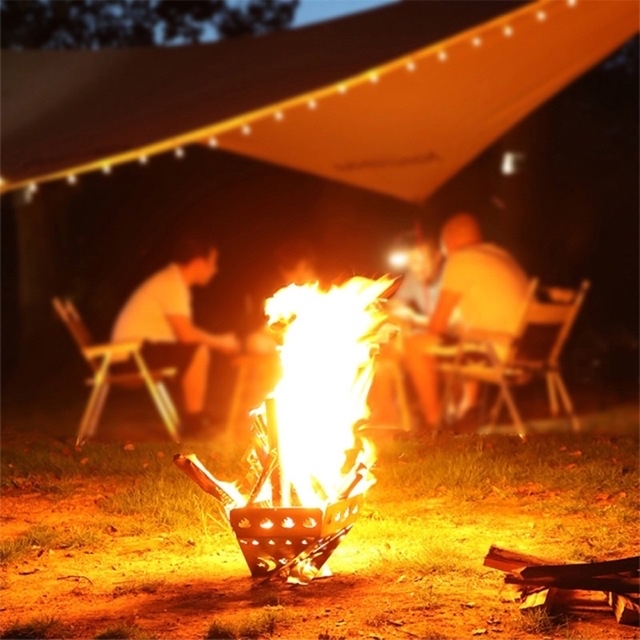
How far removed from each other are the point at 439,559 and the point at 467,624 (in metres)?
0.50

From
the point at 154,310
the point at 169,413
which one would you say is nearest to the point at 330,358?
the point at 154,310

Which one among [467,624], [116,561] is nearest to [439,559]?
[467,624]

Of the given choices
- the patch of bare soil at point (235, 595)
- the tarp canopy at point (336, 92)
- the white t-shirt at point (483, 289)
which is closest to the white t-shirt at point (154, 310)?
the tarp canopy at point (336, 92)

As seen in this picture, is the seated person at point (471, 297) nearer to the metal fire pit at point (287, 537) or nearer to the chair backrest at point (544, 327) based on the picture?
the chair backrest at point (544, 327)

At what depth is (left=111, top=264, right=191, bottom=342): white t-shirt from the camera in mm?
5777

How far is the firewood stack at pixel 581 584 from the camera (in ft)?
8.53

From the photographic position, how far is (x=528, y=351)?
546cm

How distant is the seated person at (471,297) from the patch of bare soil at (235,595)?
7.37 feet

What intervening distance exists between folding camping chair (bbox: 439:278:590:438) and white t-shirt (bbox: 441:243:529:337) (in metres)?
0.15

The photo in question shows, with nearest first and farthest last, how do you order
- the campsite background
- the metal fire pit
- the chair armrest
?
the metal fire pit → the chair armrest → the campsite background

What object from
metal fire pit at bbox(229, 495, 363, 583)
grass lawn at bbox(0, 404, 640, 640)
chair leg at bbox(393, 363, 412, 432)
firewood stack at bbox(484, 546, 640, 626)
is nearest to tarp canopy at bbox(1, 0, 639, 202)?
chair leg at bbox(393, 363, 412, 432)

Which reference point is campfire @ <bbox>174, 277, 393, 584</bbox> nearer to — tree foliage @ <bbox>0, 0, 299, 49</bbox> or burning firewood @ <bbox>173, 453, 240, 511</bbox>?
burning firewood @ <bbox>173, 453, 240, 511</bbox>

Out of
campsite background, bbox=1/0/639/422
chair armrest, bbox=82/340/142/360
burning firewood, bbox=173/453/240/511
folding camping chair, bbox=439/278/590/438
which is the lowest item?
burning firewood, bbox=173/453/240/511

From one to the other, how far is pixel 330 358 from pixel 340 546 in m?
0.59
